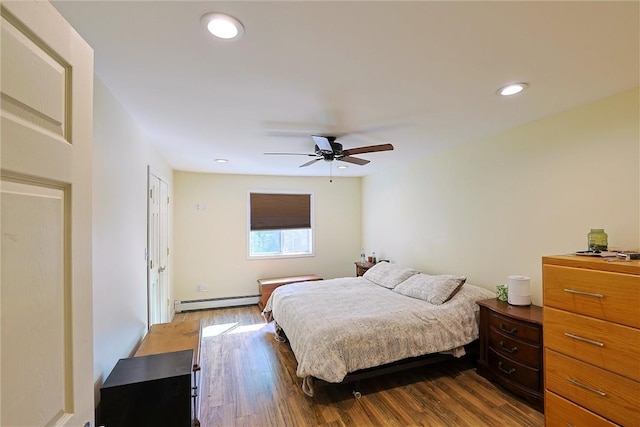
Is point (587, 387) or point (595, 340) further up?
point (595, 340)

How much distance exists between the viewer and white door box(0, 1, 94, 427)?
667 mm

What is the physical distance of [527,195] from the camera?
2.78 meters

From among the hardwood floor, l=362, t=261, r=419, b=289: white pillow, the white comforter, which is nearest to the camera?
the hardwood floor

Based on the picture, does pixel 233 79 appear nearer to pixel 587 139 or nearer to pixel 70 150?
pixel 70 150

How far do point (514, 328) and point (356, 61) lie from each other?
Answer: 98.2 inches

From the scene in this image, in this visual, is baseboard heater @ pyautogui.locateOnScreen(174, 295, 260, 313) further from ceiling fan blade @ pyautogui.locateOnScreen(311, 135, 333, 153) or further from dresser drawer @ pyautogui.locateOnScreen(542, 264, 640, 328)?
dresser drawer @ pyautogui.locateOnScreen(542, 264, 640, 328)

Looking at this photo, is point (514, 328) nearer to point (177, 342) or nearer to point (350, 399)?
point (350, 399)

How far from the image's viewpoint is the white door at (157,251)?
310 centimetres

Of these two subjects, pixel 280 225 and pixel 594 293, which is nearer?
pixel 594 293

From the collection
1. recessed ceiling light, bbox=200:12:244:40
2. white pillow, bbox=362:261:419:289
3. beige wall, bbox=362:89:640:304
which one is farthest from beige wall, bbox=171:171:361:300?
recessed ceiling light, bbox=200:12:244:40

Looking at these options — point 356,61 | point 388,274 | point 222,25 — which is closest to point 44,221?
point 222,25

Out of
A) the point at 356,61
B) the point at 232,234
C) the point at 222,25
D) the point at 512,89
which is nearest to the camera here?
the point at 222,25

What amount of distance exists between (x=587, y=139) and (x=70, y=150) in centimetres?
328

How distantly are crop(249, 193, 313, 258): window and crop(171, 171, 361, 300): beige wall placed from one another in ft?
0.48
